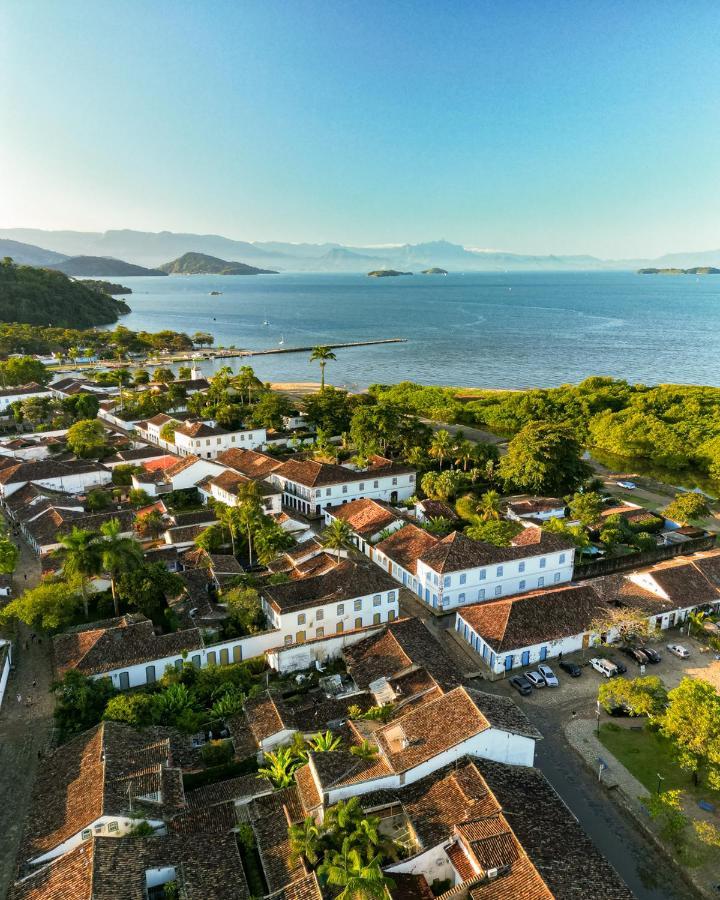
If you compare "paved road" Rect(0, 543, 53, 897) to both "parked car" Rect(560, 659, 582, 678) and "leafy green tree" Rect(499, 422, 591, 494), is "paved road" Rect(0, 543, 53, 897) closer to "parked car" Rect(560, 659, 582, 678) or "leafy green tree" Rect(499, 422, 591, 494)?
"parked car" Rect(560, 659, 582, 678)

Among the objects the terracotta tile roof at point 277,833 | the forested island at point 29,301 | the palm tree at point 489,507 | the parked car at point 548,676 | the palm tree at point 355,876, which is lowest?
the parked car at point 548,676

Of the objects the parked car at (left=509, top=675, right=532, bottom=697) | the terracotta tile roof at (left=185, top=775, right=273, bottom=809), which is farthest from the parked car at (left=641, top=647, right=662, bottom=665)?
the terracotta tile roof at (left=185, top=775, right=273, bottom=809)

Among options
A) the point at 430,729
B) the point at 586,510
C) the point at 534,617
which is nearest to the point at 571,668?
the point at 534,617

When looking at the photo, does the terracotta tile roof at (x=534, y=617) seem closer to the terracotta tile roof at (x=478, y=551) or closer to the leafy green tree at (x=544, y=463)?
the terracotta tile roof at (x=478, y=551)

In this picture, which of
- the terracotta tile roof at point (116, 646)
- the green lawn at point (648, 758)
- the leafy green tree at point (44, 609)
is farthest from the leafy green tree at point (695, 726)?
the leafy green tree at point (44, 609)

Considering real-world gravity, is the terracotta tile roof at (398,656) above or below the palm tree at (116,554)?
below
